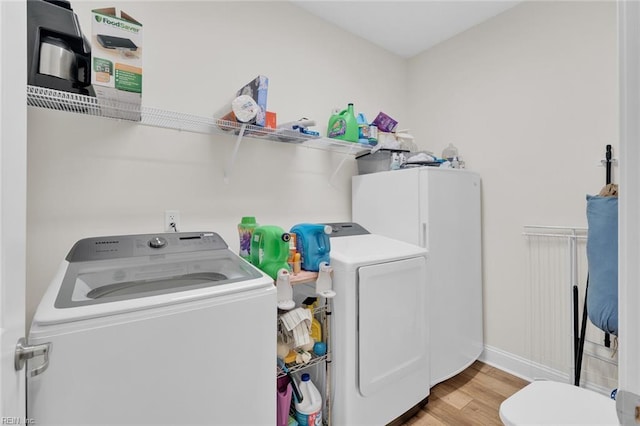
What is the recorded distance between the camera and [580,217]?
1.91m

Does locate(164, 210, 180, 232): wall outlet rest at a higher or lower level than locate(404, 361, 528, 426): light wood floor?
higher

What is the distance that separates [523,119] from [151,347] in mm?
2612

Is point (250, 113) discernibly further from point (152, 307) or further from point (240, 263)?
point (152, 307)

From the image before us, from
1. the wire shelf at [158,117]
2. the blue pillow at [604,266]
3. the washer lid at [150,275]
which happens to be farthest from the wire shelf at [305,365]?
the wire shelf at [158,117]

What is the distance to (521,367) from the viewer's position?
7.14ft

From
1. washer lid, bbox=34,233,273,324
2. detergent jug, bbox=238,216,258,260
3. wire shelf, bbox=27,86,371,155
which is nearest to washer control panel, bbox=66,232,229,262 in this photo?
washer lid, bbox=34,233,273,324

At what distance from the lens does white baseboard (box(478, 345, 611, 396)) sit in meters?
1.99

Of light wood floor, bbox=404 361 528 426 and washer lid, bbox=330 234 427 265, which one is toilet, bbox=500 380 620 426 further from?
washer lid, bbox=330 234 427 265

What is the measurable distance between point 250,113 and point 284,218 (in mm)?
796

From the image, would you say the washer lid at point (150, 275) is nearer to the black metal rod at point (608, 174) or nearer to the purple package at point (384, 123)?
the purple package at point (384, 123)

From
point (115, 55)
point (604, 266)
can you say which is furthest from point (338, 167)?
point (604, 266)

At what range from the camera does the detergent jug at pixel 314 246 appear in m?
1.54

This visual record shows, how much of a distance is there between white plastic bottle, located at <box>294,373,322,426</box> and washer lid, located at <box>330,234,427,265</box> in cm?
68

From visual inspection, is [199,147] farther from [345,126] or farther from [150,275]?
[345,126]
